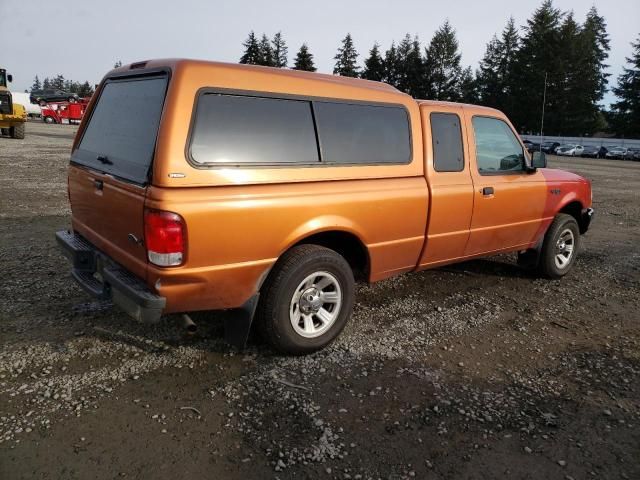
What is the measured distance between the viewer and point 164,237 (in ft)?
9.73

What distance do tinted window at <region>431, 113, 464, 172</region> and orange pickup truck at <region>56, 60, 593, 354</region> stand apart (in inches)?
0.5

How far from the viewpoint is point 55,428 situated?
2805 mm

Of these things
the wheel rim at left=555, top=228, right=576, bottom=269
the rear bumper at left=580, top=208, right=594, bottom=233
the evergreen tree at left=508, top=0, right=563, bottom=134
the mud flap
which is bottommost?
the mud flap

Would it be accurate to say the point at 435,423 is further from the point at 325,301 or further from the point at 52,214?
the point at 52,214

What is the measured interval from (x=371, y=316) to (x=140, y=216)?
2352 millimetres

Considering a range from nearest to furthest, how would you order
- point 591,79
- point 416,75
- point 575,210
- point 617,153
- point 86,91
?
point 575,210, point 617,153, point 591,79, point 416,75, point 86,91

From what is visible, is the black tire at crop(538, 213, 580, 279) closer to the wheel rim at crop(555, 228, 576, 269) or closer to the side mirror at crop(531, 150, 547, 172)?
the wheel rim at crop(555, 228, 576, 269)

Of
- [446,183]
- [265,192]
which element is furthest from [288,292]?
[446,183]

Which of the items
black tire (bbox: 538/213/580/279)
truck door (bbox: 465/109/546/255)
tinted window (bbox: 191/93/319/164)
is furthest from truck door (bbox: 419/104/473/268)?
black tire (bbox: 538/213/580/279)

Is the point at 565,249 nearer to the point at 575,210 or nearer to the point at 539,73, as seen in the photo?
the point at 575,210

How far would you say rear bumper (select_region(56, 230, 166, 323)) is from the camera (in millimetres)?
3068

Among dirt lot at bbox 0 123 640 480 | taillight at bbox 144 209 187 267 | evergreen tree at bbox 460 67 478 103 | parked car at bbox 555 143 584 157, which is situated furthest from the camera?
evergreen tree at bbox 460 67 478 103

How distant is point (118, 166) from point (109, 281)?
79 centimetres

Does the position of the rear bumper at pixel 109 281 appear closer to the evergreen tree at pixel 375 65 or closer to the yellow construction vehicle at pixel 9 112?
the yellow construction vehicle at pixel 9 112
